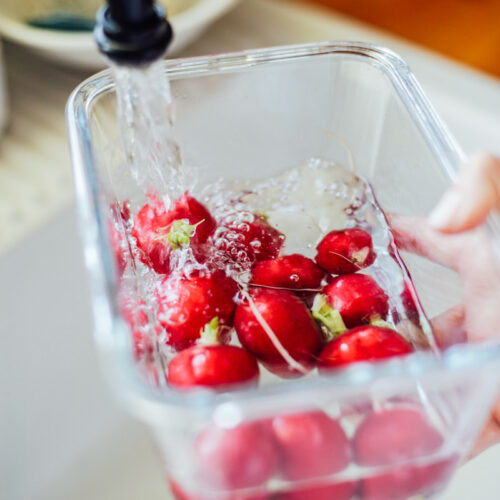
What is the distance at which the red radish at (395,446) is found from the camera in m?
0.34

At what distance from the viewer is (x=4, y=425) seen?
77cm

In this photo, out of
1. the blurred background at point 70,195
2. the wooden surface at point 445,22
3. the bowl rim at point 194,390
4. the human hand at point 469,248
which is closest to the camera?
the bowl rim at point 194,390

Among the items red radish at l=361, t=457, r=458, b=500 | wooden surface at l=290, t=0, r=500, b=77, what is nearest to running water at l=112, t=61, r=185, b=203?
red radish at l=361, t=457, r=458, b=500

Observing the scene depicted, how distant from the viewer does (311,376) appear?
395mm

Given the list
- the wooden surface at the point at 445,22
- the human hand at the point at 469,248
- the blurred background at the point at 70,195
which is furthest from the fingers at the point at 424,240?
the wooden surface at the point at 445,22

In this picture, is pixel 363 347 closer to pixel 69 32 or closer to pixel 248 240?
pixel 248 240

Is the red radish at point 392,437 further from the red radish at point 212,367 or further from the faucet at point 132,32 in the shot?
the faucet at point 132,32

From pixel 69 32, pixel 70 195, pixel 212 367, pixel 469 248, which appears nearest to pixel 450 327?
pixel 469 248

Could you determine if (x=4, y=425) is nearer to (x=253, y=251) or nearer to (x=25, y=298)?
(x=25, y=298)

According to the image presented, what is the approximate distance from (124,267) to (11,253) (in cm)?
35

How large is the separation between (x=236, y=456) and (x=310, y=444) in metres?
0.04

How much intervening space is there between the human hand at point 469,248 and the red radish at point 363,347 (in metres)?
0.05

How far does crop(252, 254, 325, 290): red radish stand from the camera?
0.44 meters

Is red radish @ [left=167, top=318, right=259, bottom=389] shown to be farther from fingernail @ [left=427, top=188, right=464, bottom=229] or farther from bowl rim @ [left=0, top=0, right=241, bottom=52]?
bowl rim @ [left=0, top=0, right=241, bottom=52]
